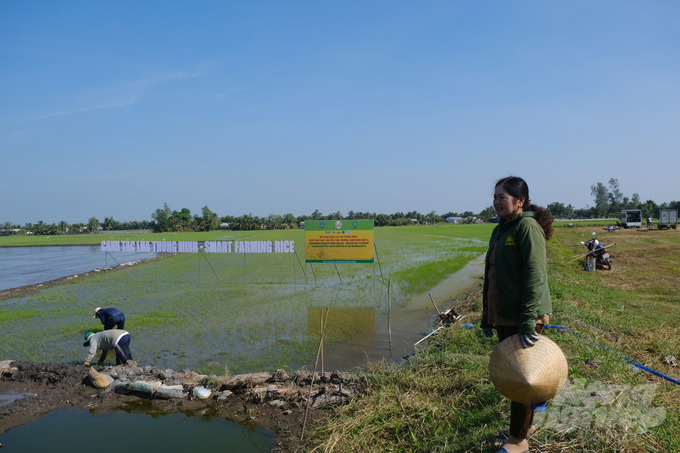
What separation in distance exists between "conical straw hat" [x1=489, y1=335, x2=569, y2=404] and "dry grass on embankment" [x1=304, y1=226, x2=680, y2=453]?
2.20ft

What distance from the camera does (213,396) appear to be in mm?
5965

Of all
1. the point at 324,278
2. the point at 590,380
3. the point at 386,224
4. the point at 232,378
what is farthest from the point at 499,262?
the point at 386,224

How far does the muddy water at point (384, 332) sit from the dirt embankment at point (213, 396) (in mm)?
1668

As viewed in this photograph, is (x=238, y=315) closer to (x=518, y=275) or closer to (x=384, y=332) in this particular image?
(x=384, y=332)

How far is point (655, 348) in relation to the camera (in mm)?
5996

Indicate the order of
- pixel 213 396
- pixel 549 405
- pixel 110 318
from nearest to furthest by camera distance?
pixel 549 405
pixel 213 396
pixel 110 318

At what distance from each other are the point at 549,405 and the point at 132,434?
15.8 feet

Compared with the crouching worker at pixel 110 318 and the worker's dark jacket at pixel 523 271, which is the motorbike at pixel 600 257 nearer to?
the worker's dark jacket at pixel 523 271

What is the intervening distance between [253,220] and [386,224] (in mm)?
35138

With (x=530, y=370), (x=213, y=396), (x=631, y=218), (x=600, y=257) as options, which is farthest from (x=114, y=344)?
(x=631, y=218)

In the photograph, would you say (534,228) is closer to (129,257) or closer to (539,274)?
(539,274)

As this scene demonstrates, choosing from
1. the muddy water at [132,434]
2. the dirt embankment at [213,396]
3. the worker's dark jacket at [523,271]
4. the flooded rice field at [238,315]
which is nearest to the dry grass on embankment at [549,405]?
the dirt embankment at [213,396]

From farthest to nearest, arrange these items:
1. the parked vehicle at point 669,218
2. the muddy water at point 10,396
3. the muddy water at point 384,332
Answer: the parked vehicle at point 669,218 → the muddy water at point 384,332 → the muddy water at point 10,396

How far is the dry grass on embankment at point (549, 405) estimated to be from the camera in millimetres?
3283
